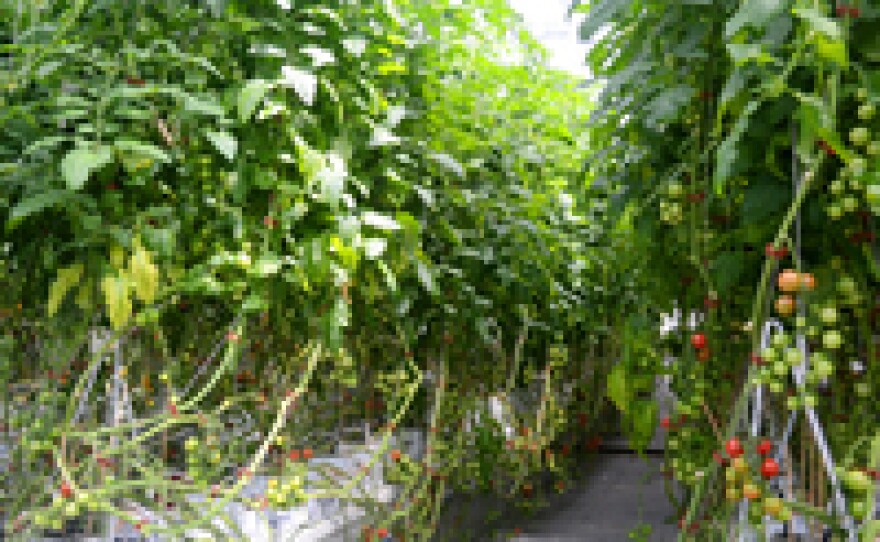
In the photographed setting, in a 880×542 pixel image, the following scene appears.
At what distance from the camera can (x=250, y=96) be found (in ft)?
3.98

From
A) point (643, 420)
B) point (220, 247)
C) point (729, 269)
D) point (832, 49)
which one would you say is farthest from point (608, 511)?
point (832, 49)

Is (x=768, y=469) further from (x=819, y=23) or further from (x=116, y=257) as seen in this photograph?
(x=116, y=257)

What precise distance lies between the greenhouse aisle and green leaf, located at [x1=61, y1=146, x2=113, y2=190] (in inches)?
69.6

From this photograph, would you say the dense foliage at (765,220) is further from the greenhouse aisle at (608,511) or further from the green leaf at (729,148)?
the greenhouse aisle at (608,511)

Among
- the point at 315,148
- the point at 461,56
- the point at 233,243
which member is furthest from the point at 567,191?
the point at 233,243

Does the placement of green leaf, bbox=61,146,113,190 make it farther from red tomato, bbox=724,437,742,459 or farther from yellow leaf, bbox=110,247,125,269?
red tomato, bbox=724,437,742,459

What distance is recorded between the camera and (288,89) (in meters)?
1.38

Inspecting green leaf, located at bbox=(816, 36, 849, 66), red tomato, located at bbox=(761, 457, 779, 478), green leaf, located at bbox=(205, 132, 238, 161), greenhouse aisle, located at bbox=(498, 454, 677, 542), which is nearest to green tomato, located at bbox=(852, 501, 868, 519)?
red tomato, located at bbox=(761, 457, 779, 478)

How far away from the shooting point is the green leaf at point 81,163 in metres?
1.01

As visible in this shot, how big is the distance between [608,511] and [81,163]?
2.30 metres

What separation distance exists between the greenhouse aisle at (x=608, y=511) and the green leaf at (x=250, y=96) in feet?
5.31

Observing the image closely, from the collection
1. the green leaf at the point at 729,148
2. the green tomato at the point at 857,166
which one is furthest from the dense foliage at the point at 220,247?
the green tomato at the point at 857,166

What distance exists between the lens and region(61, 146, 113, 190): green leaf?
3.31 ft

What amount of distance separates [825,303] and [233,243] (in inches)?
35.0
